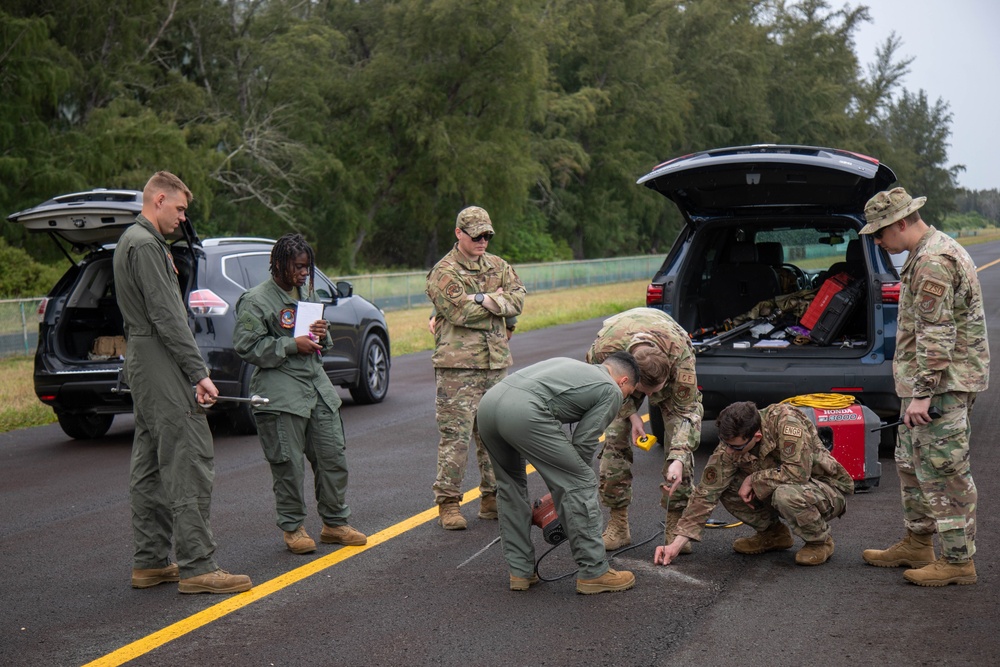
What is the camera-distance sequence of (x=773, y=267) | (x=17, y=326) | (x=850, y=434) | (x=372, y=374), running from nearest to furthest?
(x=850, y=434) < (x=773, y=267) < (x=372, y=374) < (x=17, y=326)

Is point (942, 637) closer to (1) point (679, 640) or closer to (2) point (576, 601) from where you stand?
(1) point (679, 640)

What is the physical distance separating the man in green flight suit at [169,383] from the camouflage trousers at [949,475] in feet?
10.8

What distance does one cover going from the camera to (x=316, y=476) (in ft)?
21.0

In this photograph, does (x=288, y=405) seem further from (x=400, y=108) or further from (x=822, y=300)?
(x=400, y=108)

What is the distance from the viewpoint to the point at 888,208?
545 cm

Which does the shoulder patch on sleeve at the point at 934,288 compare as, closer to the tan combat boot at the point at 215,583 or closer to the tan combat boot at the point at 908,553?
the tan combat boot at the point at 908,553

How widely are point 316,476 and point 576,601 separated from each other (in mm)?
1819

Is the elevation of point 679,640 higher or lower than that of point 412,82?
lower

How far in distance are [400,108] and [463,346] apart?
33.4 meters

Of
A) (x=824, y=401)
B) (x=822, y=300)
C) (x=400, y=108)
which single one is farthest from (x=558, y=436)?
(x=400, y=108)

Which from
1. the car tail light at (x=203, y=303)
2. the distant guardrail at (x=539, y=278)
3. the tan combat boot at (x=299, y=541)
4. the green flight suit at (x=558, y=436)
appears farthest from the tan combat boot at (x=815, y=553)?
the distant guardrail at (x=539, y=278)

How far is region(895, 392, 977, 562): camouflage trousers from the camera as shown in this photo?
17.7 ft

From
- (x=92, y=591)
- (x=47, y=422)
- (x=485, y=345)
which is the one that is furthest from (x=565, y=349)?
(x=92, y=591)

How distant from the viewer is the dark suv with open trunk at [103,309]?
9.10 m
